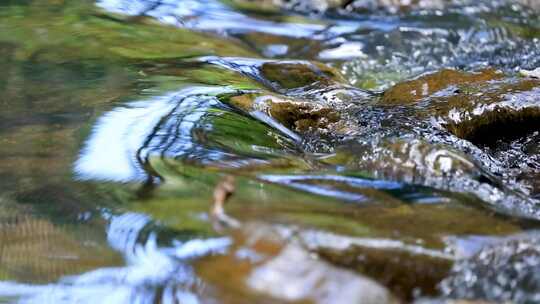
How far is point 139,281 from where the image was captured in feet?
6.80

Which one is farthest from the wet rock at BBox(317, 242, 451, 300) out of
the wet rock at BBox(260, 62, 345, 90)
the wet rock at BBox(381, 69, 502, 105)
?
the wet rock at BBox(260, 62, 345, 90)

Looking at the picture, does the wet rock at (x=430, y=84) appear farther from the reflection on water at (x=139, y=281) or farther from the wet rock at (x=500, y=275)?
the reflection on water at (x=139, y=281)

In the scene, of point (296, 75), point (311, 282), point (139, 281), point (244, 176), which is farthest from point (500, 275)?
point (296, 75)

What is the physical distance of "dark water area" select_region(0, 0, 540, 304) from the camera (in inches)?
77.8

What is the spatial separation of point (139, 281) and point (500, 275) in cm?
106

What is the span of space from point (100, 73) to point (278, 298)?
8.60ft

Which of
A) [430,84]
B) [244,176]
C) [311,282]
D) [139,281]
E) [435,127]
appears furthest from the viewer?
[430,84]

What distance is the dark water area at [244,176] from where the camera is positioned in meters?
1.98

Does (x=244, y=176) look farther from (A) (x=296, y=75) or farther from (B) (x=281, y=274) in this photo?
(A) (x=296, y=75)

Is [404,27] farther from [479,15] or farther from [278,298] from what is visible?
[278,298]

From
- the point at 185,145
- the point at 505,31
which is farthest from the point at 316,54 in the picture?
the point at 185,145

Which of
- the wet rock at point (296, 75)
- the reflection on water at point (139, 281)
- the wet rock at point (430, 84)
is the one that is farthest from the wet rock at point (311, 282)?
the wet rock at point (296, 75)

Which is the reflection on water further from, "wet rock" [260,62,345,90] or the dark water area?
"wet rock" [260,62,345,90]

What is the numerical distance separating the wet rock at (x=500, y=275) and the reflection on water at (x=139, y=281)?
673 millimetres
